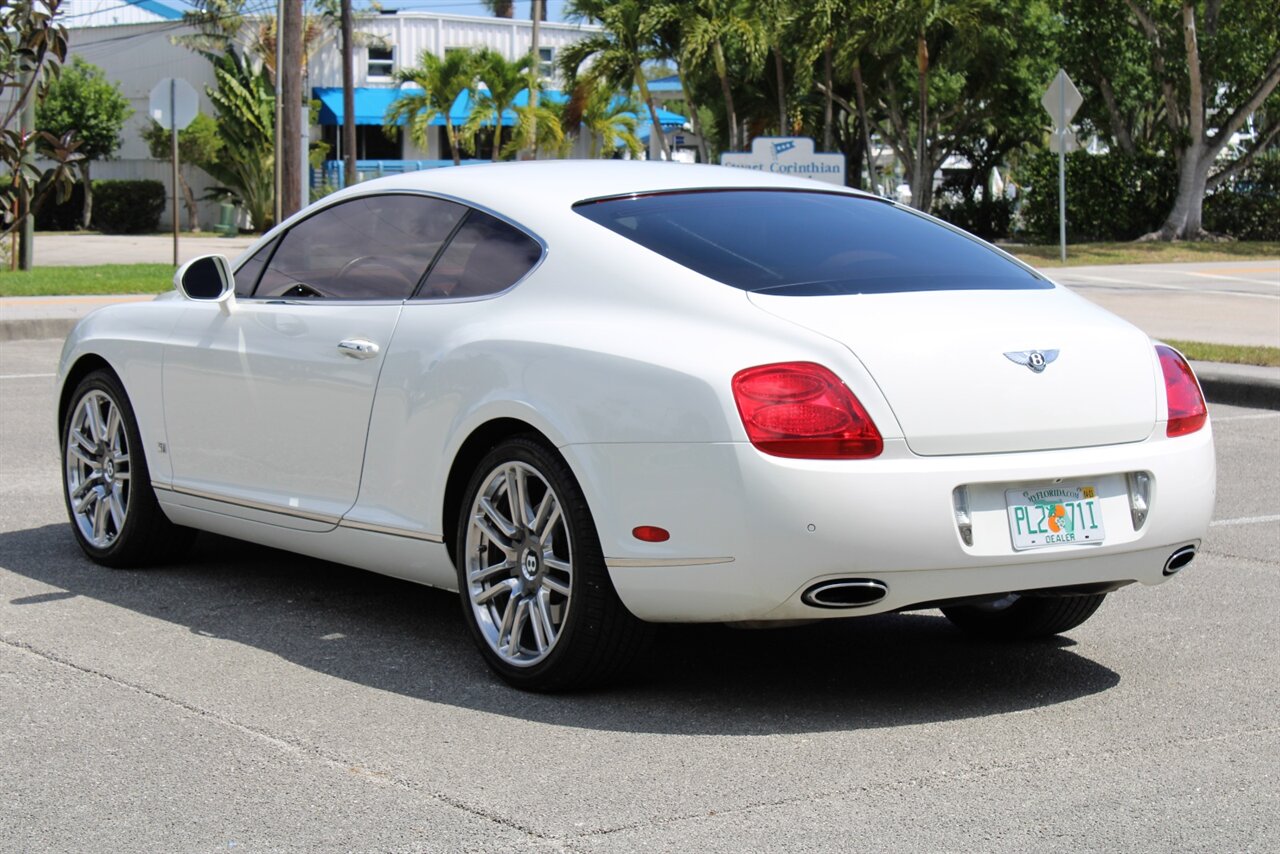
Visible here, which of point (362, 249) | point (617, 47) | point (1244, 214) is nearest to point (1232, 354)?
point (362, 249)

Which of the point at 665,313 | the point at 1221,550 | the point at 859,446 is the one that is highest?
the point at 665,313

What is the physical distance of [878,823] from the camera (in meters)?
3.82

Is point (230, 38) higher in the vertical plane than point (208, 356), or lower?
higher

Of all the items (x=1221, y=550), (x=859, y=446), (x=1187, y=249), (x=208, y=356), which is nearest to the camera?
(x=859, y=446)

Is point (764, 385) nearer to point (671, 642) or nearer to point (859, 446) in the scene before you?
point (859, 446)

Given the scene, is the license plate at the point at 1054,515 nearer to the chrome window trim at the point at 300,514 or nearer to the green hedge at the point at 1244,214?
the chrome window trim at the point at 300,514

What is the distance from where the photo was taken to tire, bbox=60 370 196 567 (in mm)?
6523

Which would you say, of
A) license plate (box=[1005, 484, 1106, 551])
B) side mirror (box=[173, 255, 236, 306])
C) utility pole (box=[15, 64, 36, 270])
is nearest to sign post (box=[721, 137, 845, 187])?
utility pole (box=[15, 64, 36, 270])

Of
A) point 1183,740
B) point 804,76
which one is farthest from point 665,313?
point 804,76

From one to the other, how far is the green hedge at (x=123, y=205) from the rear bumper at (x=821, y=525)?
46.3m

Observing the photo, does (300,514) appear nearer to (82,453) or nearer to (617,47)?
(82,453)

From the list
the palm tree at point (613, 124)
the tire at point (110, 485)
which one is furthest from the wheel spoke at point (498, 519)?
the palm tree at point (613, 124)

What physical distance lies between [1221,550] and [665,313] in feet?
11.3

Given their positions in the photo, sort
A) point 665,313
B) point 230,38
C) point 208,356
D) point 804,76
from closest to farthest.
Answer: point 665,313
point 208,356
point 804,76
point 230,38
